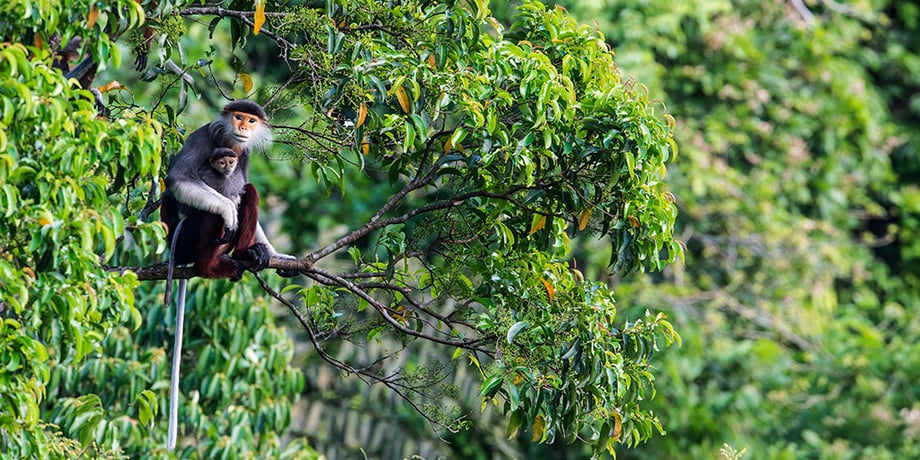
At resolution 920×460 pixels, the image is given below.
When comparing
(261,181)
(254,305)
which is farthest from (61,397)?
(261,181)

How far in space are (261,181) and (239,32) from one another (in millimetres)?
4247

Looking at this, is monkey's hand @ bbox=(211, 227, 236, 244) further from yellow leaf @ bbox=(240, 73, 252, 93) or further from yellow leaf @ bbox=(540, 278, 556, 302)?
yellow leaf @ bbox=(540, 278, 556, 302)

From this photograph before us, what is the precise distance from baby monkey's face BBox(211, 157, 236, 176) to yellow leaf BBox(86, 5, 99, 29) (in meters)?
1.22

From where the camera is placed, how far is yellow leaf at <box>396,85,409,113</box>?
3.61m

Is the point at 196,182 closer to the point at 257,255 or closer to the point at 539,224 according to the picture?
the point at 257,255

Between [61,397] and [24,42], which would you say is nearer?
[24,42]

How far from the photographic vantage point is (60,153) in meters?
2.77

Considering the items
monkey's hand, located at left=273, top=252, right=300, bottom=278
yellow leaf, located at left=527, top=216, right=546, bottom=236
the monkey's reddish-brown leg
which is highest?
the monkey's reddish-brown leg

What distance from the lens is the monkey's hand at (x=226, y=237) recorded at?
4.14 meters

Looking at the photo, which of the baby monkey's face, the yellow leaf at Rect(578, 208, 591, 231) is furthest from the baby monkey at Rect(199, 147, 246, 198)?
the yellow leaf at Rect(578, 208, 591, 231)

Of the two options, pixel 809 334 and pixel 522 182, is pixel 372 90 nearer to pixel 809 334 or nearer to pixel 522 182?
Answer: pixel 522 182

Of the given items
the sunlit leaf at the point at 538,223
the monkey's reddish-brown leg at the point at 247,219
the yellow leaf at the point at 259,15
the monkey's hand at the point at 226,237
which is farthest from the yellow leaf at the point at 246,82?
the sunlit leaf at the point at 538,223

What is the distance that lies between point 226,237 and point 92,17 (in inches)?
52.9

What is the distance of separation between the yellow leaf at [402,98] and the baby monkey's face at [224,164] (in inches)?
31.1
